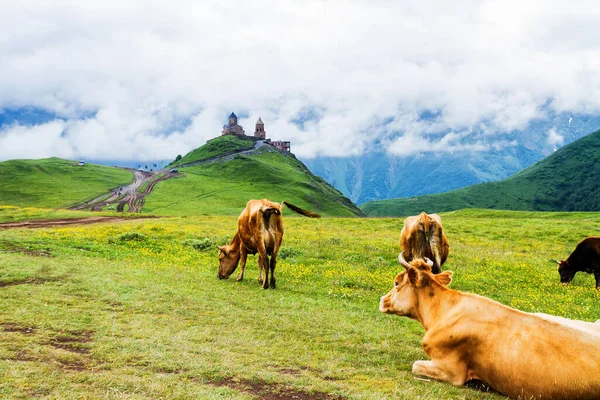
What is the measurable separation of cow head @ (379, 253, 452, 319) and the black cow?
14.0 meters

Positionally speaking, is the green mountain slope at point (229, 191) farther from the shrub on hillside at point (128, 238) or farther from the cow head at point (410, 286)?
the cow head at point (410, 286)

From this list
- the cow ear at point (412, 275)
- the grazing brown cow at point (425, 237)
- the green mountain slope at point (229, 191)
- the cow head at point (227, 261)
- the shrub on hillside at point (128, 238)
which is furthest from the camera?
the green mountain slope at point (229, 191)

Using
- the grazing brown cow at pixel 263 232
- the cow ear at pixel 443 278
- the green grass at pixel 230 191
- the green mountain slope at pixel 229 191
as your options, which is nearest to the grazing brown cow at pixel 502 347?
the cow ear at pixel 443 278

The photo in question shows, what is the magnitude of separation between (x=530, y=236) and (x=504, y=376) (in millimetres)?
35963

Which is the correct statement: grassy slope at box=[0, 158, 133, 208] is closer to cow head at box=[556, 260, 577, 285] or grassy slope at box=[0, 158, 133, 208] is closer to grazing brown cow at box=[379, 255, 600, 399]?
cow head at box=[556, 260, 577, 285]

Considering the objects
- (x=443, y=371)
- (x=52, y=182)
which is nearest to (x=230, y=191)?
(x=52, y=182)

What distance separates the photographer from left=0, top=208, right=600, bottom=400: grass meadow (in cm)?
761

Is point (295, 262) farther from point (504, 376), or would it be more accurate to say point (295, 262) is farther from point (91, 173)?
point (91, 173)

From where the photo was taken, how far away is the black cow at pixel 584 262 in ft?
65.9

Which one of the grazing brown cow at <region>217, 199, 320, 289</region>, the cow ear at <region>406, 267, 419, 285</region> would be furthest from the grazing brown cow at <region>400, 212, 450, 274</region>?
the cow ear at <region>406, 267, 419, 285</region>

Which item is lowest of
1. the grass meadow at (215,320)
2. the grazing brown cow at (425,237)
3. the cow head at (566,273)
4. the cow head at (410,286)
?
the grass meadow at (215,320)

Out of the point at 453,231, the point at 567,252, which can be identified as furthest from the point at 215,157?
the point at 567,252

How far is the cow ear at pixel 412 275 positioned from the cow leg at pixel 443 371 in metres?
1.78

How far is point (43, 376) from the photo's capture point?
7.20 metres
